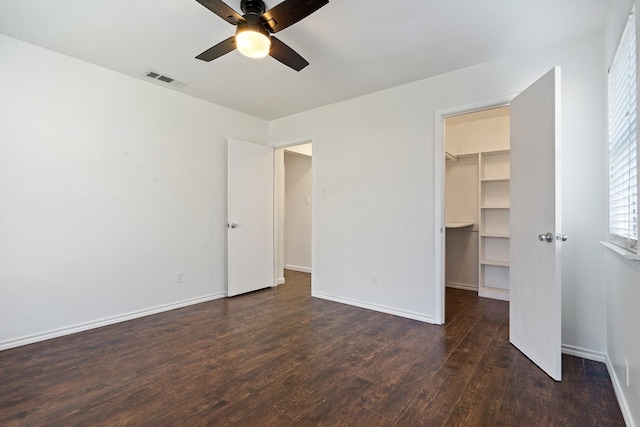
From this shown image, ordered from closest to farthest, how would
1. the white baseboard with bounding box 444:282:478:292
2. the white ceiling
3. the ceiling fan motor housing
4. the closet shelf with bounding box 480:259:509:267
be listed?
1. the ceiling fan motor housing
2. the white ceiling
3. the closet shelf with bounding box 480:259:509:267
4. the white baseboard with bounding box 444:282:478:292

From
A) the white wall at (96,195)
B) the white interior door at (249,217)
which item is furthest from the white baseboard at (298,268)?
the white wall at (96,195)

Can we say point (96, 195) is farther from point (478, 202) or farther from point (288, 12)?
point (478, 202)

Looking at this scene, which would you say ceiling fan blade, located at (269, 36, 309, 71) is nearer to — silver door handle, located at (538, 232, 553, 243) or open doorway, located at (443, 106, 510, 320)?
silver door handle, located at (538, 232, 553, 243)

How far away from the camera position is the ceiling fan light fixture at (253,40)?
6.38ft

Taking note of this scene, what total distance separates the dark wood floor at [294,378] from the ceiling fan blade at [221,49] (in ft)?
7.50

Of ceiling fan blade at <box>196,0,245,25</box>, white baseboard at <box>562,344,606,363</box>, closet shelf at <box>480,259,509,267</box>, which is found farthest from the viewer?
closet shelf at <box>480,259,509,267</box>

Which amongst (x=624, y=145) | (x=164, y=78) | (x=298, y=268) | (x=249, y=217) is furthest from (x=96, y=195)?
(x=624, y=145)

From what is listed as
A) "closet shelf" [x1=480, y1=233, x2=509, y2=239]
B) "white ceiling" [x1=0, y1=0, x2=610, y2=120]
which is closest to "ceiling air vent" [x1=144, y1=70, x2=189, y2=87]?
"white ceiling" [x1=0, y1=0, x2=610, y2=120]

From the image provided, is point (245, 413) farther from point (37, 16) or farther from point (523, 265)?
point (37, 16)

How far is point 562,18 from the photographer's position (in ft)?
7.15

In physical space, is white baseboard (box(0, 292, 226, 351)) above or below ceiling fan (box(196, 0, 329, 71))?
below

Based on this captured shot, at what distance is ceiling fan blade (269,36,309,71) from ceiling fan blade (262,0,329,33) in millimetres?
123

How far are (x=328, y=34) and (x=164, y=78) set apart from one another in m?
1.89

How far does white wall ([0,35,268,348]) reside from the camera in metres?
2.53
